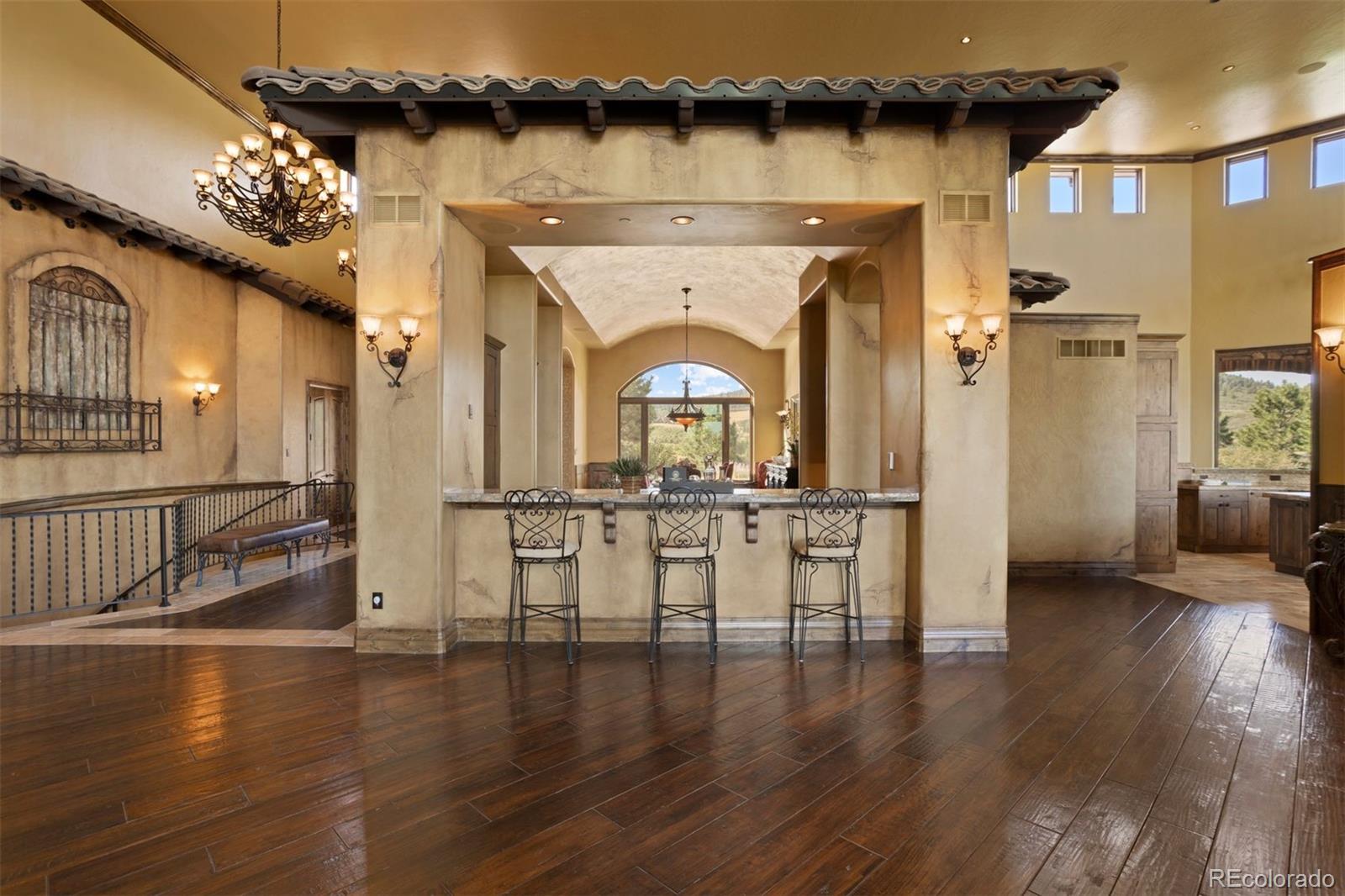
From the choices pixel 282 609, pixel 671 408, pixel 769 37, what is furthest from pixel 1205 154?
pixel 282 609

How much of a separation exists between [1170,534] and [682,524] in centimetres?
627

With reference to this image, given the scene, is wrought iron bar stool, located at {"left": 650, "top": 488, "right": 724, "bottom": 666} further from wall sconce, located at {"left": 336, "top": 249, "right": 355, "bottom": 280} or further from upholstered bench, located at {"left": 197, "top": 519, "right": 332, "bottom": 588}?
wall sconce, located at {"left": 336, "top": 249, "right": 355, "bottom": 280}

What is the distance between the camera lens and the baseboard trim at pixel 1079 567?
23.0ft

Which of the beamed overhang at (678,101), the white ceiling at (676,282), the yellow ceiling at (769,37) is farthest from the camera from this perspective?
the white ceiling at (676,282)

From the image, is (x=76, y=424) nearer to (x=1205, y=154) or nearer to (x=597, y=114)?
(x=597, y=114)

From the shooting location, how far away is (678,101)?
4008 mm

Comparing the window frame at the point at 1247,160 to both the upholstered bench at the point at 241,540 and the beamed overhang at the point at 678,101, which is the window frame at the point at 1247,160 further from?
the upholstered bench at the point at 241,540

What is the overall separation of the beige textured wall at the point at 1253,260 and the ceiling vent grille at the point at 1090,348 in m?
4.13

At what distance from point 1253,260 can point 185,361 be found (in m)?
15.3

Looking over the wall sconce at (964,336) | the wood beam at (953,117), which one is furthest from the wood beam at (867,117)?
the wall sconce at (964,336)

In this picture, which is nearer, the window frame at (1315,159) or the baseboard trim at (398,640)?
the baseboard trim at (398,640)

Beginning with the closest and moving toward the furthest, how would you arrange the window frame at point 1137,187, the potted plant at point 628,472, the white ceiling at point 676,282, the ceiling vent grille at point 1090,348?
the potted plant at point 628,472 → the ceiling vent grille at point 1090,348 → the white ceiling at point 676,282 → the window frame at point 1137,187

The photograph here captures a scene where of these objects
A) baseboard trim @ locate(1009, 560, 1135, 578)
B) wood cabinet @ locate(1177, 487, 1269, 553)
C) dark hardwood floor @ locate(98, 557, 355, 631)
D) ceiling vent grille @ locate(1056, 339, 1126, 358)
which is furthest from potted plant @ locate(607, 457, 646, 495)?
wood cabinet @ locate(1177, 487, 1269, 553)

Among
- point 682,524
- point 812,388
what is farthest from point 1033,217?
point 682,524
